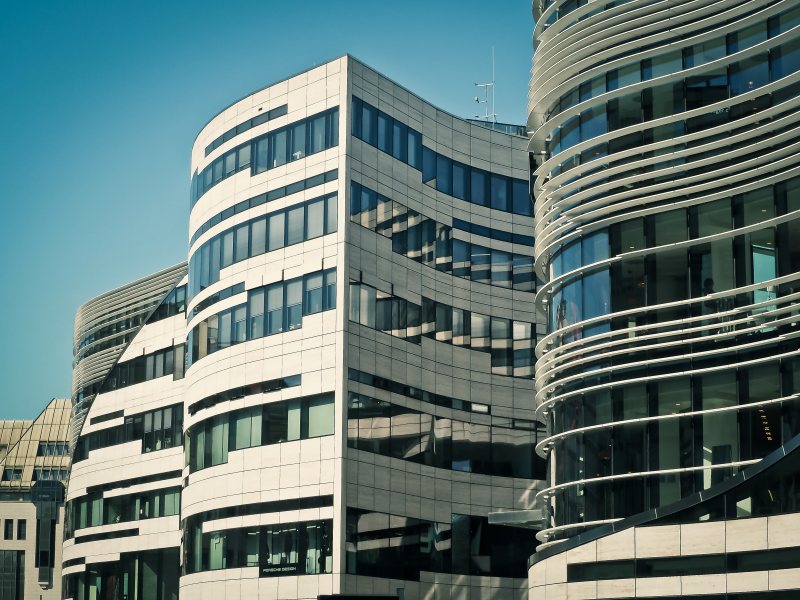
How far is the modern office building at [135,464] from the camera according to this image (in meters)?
77.6

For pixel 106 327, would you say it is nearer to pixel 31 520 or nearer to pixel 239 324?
pixel 239 324

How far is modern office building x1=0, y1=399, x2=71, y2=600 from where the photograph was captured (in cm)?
11750

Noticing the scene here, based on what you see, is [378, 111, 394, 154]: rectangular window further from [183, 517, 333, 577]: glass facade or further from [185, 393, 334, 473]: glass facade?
[183, 517, 333, 577]: glass facade

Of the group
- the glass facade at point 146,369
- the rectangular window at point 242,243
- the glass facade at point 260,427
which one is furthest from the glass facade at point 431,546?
the glass facade at point 146,369

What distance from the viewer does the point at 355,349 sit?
58.6 m

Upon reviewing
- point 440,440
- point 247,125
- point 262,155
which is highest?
point 247,125

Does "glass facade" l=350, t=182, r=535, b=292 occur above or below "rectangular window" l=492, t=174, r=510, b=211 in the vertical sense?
below

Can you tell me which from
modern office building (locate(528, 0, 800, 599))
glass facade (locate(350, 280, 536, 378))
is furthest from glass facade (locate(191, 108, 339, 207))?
modern office building (locate(528, 0, 800, 599))

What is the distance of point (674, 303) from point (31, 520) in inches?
3723

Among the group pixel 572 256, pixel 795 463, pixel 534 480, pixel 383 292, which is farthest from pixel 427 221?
pixel 795 463

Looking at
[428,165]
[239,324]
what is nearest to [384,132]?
[428,165]

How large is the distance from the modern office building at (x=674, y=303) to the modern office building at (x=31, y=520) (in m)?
83.2

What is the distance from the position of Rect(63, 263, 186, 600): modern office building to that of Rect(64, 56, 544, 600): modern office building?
38.3ft

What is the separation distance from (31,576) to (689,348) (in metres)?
93.6
